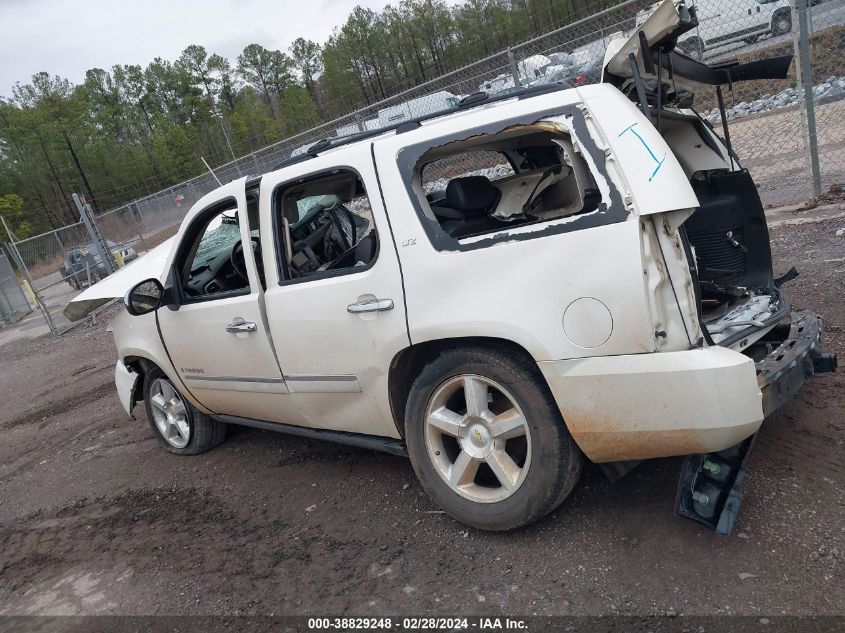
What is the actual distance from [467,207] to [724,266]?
1.55 m

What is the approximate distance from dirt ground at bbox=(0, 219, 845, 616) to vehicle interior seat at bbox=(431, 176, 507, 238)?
1424 millimetres

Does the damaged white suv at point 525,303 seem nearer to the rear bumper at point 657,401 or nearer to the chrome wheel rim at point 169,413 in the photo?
the rear bumper at point 657,401

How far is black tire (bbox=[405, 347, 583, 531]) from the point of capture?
8.64 ft

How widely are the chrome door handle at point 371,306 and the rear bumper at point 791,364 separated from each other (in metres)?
1.57

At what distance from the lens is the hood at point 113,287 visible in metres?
4.62

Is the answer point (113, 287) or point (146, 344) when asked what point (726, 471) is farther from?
point (113, 287)

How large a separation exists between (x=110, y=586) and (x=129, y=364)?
2101 millimetres

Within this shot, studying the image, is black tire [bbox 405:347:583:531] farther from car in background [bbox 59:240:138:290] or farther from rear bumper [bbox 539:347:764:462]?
car in background [bbox 59:240:138:290]

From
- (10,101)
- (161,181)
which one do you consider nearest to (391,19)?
(161,181)

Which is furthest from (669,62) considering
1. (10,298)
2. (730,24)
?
(10,298)

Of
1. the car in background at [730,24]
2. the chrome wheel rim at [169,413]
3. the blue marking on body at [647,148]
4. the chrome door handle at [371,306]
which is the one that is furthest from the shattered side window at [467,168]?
the car in background at [730,24]

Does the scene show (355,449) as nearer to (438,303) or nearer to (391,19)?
(438,303)

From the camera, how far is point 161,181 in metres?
55.0

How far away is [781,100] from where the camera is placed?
9.23 meters
